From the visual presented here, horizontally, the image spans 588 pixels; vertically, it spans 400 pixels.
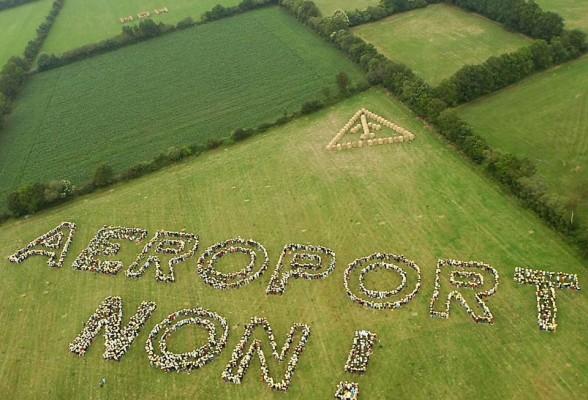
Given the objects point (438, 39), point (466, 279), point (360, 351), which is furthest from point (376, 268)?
point (438, 39)

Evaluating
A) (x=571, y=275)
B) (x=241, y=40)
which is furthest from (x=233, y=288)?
(x=241, y=40)

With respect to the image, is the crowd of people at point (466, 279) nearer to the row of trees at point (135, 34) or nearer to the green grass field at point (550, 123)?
the green grass field at point (550, 123)

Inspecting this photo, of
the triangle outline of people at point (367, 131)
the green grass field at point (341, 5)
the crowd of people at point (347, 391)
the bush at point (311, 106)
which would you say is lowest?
the crowd of people at point (347, 391)

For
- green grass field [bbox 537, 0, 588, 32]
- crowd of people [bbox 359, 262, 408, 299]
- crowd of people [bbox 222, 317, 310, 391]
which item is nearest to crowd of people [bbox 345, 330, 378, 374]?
crowd of people [bbox 222, 317, 310, 391]

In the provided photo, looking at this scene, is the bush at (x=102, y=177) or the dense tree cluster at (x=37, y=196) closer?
the dense tree cluster at (x=37, y=196)

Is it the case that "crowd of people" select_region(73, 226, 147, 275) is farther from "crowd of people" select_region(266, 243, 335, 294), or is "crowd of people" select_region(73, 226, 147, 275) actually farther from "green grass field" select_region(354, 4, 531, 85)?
"green grass field" select_region(354, 4, 531, 85)

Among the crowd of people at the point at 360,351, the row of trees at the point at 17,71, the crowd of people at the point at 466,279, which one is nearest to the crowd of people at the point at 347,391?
the crowd of people at the point at 360,351

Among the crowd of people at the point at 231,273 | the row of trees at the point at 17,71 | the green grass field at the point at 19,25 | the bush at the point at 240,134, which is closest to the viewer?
the crowd of people at the point at 231,273

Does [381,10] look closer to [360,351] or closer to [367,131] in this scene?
[367,131]
